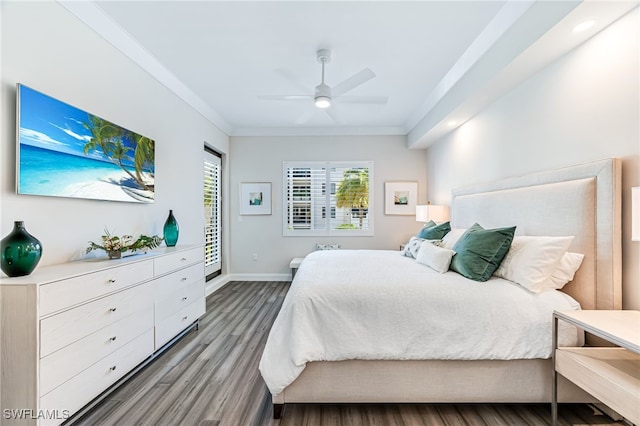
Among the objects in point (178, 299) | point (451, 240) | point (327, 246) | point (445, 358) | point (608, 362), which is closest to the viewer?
point (608, 362)

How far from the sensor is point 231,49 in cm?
271

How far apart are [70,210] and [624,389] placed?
3.22 meters

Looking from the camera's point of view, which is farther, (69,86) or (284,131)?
(284,131)

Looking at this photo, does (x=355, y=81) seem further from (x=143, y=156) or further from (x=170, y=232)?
(x=170, y=232)

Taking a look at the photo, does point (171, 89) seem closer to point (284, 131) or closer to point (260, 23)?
point (260, 23)

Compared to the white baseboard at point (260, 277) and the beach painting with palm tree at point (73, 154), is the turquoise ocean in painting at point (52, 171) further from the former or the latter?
the white baseboard at point (260, 277)

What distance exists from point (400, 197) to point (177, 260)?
12.4ft

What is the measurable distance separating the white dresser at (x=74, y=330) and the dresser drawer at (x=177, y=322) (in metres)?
0.01

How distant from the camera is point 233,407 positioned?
1.87 m

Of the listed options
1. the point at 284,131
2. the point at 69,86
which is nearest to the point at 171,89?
the point at 69,86

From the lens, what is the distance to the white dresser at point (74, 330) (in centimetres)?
143

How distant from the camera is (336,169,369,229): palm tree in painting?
5250 millimetres

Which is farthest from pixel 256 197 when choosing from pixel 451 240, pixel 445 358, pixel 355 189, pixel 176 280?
pixel 445 358

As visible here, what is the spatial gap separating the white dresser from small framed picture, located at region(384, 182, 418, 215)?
3765mm
